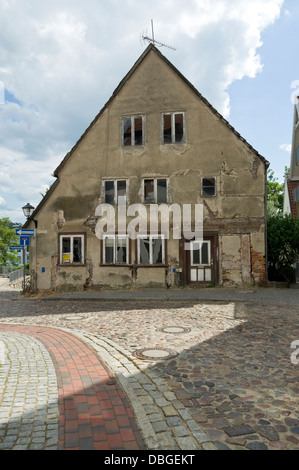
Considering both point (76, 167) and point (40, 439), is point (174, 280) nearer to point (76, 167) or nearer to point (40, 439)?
point (76, 167)

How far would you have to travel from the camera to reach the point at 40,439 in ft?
10.9

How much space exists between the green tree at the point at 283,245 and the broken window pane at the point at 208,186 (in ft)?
12.0

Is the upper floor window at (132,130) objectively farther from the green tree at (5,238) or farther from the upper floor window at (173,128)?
the green tree at (5,238)

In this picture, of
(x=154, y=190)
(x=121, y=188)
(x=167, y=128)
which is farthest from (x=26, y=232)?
(x=167, y=128)

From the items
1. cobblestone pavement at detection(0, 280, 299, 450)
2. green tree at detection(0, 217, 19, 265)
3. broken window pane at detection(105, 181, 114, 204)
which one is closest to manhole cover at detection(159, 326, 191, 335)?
cobblestone pavement at detection(0, 280, 299, 450)

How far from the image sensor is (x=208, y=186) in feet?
53.1

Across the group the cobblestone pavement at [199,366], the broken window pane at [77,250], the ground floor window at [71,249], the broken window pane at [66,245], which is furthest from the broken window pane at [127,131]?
the cobblestone pavement at [199,366]

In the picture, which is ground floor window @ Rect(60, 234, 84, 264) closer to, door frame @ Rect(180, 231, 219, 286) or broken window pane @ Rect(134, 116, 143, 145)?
door frame @ Rect(180, 231, 219, 286)

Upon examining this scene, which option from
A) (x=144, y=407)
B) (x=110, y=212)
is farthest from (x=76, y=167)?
(x=144, y=407)

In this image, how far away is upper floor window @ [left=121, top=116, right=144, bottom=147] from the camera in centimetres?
1692

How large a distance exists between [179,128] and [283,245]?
7.79 metres

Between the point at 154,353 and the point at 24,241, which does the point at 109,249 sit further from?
the point at 154,353

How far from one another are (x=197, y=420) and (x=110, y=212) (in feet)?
45.0

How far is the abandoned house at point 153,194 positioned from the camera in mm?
15844
